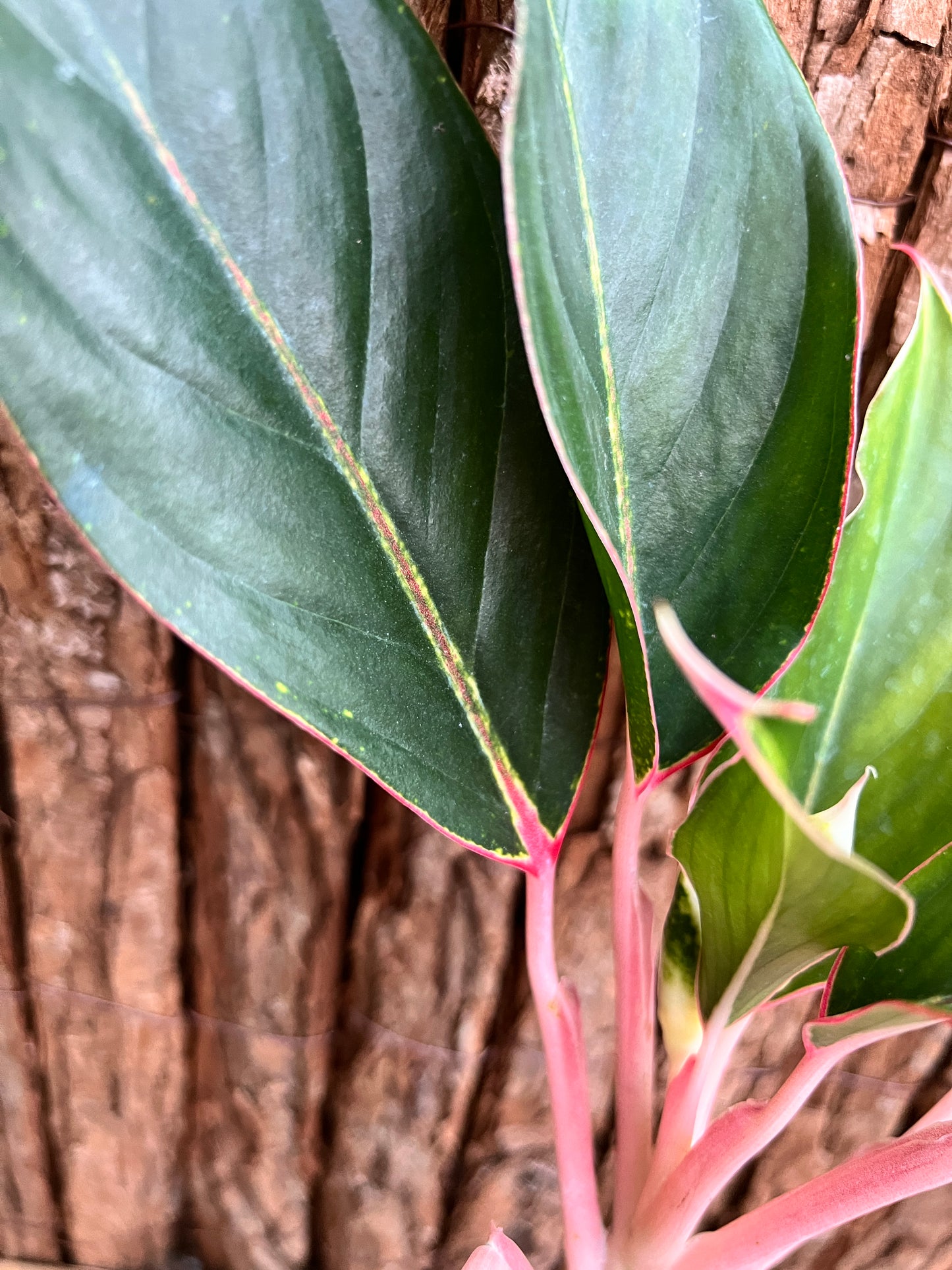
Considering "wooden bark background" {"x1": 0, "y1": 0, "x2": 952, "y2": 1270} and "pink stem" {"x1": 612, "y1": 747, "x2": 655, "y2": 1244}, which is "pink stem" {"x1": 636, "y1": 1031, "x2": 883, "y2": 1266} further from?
"wooden bark background" {"x1": 0, "y1": 0, "x2": 952, "y2": 1270}

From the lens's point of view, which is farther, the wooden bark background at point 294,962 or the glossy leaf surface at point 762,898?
the wooden bark background at point 294,962

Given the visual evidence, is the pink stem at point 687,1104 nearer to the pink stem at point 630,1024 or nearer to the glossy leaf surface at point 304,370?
the pink stem at point 630,1024

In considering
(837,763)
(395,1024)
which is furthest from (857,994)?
(395,1024)

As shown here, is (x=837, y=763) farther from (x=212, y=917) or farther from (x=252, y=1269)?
(x=252, y=1269)

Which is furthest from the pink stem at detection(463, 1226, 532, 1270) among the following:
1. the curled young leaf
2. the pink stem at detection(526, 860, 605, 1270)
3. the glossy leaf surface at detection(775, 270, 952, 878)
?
the glossy leaf surface at detection(775, 270, 952, 878)

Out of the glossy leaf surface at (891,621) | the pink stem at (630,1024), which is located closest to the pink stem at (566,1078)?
the pink stem at (630,1024)

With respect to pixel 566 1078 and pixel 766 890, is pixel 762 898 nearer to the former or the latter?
pixel 766 890

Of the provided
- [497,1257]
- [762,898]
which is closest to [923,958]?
[762,898]
